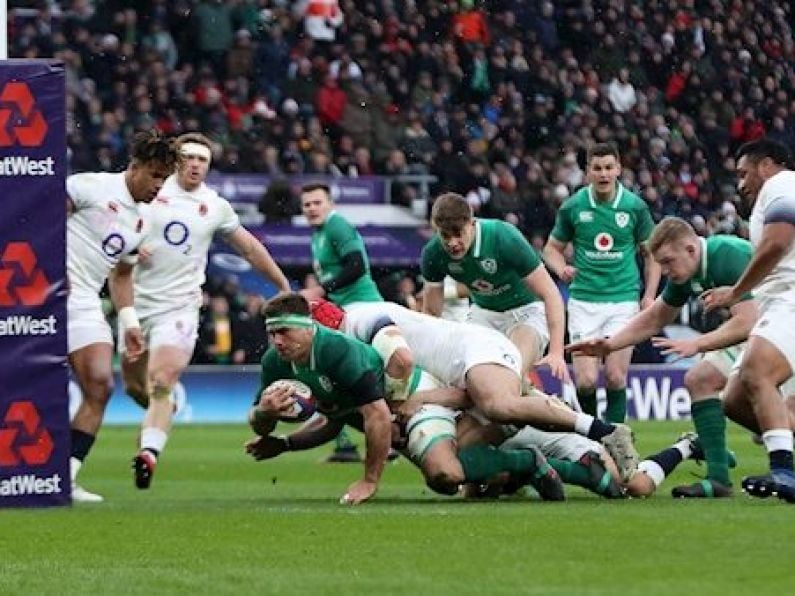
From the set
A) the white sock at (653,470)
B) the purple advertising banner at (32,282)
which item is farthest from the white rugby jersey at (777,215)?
the purple advertising banner at (32,282)

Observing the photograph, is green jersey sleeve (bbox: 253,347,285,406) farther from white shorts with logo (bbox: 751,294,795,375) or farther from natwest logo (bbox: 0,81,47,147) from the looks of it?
white shorts with logo (bbox: 751,294,795,375)

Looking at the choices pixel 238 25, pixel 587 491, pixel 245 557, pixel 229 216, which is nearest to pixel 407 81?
pixel 238 25

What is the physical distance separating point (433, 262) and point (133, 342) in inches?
78.0

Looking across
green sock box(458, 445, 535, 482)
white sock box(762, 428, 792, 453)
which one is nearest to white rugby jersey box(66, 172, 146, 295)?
green sock box(458, 445, 535, 482)

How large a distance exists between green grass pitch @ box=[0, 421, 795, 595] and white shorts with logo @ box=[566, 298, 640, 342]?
4208 millimetres

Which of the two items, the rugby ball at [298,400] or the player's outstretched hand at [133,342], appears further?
the player's outstretched hand at [133,342]

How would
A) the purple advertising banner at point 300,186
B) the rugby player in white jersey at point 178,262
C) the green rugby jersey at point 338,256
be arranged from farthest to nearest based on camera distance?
the purple advertising banner at point 300,186 → the green rugby jersey at point 338,256 → the rugby player in white jersey at point 178,262

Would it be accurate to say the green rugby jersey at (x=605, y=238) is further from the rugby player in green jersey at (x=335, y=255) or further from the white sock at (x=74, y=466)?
the white sock at (x=74, y=466)

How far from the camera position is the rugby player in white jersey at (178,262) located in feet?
51.5

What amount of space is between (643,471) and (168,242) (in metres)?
4.45

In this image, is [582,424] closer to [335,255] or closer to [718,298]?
[718,298]

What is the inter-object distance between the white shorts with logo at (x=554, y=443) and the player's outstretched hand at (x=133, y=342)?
98.3 inches

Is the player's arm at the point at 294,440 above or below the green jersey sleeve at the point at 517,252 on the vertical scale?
below

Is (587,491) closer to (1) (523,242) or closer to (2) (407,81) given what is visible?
(1) (523,242)
